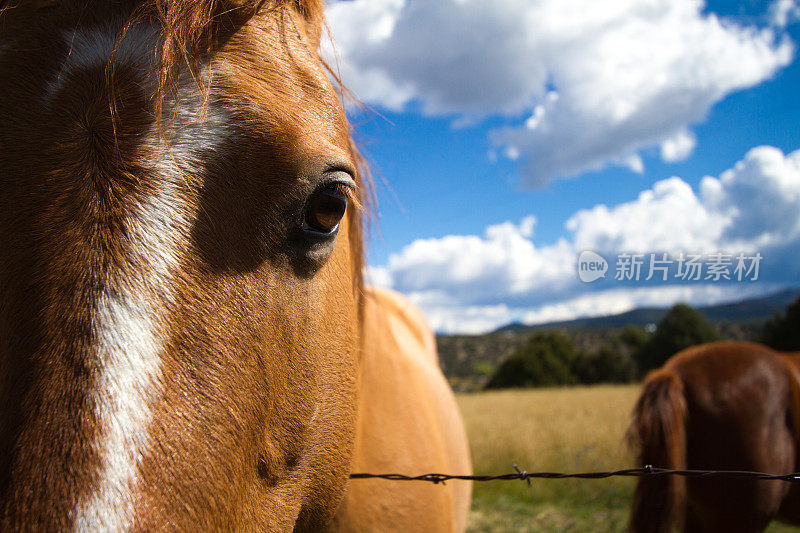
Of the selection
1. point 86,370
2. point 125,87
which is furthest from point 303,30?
point 86,370

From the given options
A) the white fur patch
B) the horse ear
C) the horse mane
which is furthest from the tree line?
the white fur patch

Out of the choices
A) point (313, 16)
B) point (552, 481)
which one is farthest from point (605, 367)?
point (313, 16)

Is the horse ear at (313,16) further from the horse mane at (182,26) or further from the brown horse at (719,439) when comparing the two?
the brown horse at (719,439)

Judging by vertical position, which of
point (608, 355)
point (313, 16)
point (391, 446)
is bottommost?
point (608, 355)

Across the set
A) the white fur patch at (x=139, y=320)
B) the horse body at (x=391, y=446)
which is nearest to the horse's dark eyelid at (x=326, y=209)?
the white fur patch at (x=139, y=320)

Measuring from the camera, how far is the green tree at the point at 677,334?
1375 inches

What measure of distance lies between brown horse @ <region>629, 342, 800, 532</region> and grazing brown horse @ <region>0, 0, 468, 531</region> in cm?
414

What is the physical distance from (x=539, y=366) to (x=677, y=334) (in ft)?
35.5

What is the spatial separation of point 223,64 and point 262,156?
281 millimetres

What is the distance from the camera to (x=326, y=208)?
121cm

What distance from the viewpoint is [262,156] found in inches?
43.1

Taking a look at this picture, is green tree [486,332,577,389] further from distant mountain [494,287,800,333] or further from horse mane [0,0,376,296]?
horse mane [0,0,376,296]

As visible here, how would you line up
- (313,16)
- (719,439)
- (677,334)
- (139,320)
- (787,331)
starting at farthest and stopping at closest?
(677,334)
(787,331)
(719,439)
(313,16)
(139,320)

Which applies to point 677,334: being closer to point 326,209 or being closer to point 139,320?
point 326,209
